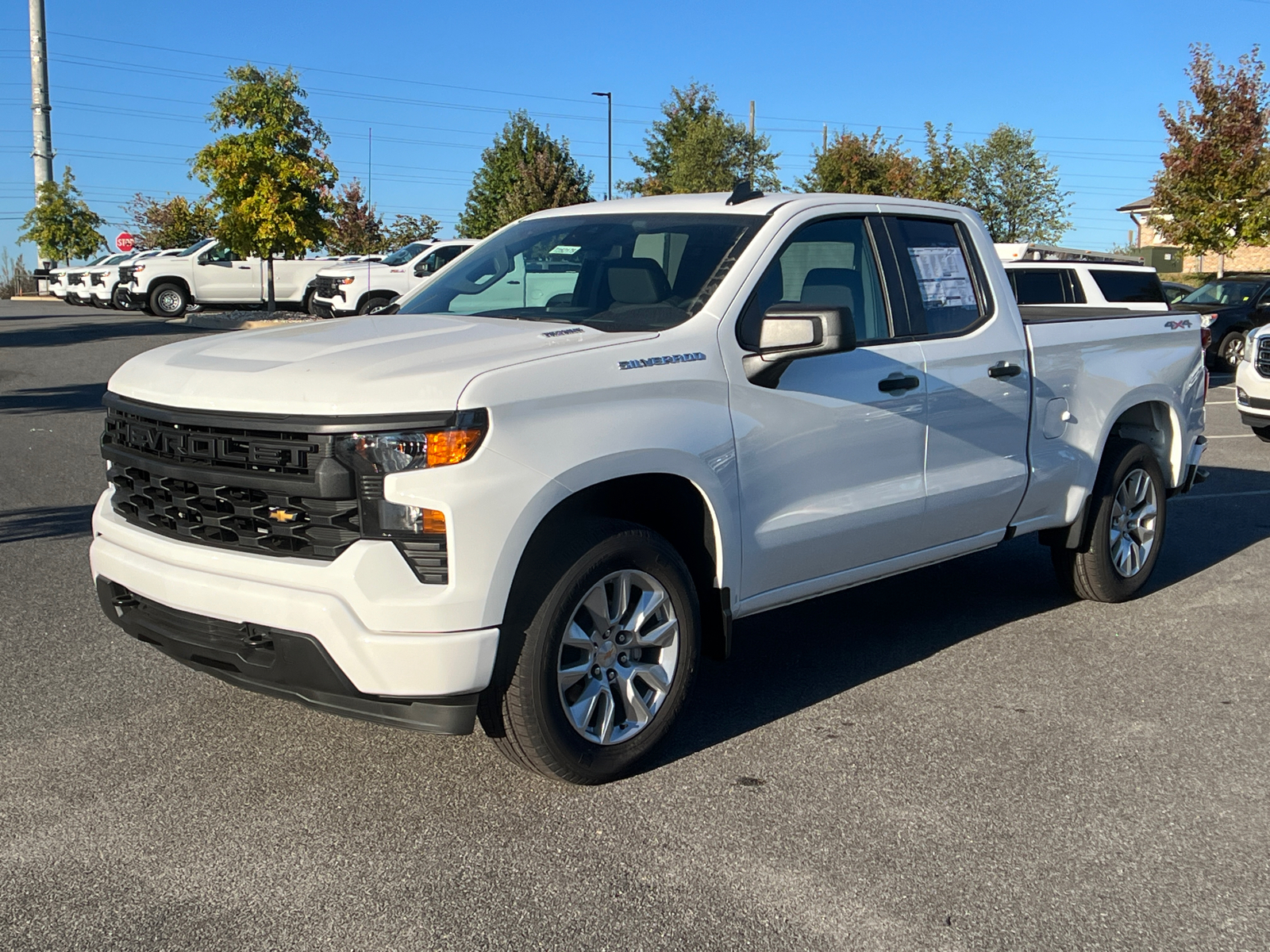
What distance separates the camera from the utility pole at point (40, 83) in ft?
142

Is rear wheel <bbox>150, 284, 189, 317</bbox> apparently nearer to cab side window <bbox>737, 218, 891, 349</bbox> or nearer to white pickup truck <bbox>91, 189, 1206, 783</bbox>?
white pickup truck <bbox>91, 189, 1206, 783</bbox>

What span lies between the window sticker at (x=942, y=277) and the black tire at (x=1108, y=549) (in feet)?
4.31

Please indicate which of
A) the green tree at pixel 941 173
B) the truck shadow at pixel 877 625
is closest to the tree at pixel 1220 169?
the green tree at pixel 941 173

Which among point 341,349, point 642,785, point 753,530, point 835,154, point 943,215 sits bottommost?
point 642,785

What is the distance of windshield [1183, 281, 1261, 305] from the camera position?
21.2 metres

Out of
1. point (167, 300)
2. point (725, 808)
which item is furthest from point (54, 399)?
point (167, 300)

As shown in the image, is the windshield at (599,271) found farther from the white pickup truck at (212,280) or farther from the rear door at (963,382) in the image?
the white pickup truck at (212,280)

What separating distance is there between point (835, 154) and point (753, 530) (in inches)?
1636

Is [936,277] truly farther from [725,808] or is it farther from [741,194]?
[725,808]

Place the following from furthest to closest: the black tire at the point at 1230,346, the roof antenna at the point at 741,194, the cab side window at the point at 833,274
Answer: the black tire at the point at 1230,346
the roof antenna at the point at 741,194
the cab side window at the point at 833,274

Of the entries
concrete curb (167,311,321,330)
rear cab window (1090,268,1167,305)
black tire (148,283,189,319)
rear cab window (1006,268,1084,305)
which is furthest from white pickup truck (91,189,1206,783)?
black tire (148,283,189,319)

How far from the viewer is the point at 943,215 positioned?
5730 mm

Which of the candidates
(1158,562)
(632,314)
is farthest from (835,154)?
(632,314)

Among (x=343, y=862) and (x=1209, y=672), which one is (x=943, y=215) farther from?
(x=343, y=862)
